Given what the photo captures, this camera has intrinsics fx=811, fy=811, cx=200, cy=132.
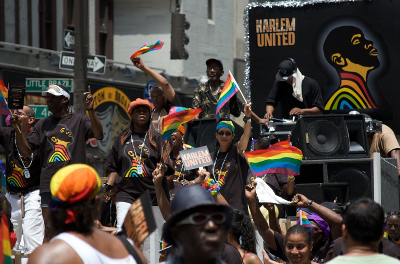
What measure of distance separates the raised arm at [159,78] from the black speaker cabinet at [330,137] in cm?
159

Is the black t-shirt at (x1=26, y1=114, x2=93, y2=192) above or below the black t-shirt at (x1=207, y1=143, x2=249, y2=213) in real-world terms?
above

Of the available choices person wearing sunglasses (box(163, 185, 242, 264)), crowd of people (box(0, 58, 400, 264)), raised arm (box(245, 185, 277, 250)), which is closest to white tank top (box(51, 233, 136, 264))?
crowd of people (box(0, 58, 400, 264))

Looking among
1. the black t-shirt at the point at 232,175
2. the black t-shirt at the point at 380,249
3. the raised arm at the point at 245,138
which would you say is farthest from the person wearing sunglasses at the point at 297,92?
the black t-shirt at the point at 380,249

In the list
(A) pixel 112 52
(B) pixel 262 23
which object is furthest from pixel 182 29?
(A) pixel 112 52

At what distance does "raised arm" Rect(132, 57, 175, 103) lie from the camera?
30.7ft

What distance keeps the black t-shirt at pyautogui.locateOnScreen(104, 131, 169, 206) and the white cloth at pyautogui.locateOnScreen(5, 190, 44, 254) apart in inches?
39.8

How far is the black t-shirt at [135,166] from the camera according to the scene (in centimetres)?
793

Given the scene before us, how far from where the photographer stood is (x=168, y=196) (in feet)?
25.6

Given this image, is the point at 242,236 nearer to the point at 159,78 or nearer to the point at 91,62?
the point at 159,78

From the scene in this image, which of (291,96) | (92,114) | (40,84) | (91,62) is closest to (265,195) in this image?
(92,114)

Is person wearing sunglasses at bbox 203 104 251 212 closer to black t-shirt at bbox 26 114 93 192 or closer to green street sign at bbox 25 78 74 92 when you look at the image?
black t-shirt at bbox 26 114 93 192

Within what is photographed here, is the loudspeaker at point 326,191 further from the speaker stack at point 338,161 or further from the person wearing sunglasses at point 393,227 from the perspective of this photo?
the person wearing sunglasses at point 393,227

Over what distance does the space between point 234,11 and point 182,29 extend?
16453 mm

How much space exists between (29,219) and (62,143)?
1038mm
